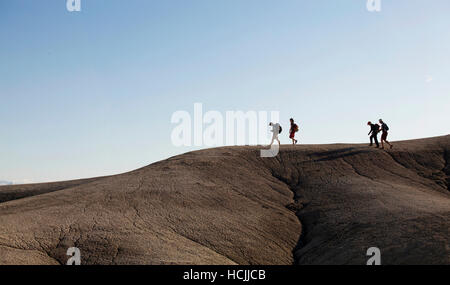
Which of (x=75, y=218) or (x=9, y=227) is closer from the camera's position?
(x=9, y=227)

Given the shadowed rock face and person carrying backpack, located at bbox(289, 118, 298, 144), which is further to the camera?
person carrying backpack, located at bbox(289, 118, 298, 144)

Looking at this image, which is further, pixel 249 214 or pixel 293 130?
pixel 293 130

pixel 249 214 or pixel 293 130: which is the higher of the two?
pixel 293 130

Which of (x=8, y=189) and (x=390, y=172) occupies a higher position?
(x=390, y=172)

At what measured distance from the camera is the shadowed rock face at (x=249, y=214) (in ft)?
42.8

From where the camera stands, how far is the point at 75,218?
617 inches

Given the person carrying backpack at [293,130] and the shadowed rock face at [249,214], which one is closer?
the shadowed rock face at [249,214]

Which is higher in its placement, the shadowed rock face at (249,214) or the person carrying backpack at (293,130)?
the person carrying backpack at (293,130)

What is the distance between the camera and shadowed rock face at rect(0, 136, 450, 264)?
13.1 meters

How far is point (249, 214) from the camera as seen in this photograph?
17.5 m
